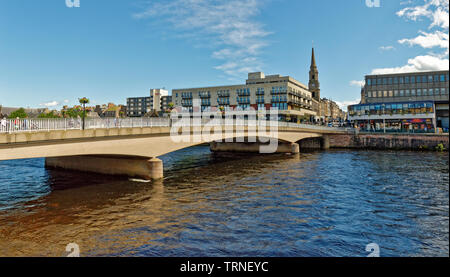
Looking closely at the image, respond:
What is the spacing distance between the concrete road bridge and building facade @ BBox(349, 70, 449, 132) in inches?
2040

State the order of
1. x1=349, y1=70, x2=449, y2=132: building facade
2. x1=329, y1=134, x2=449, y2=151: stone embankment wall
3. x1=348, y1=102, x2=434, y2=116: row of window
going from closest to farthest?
x1=329, y1=134, x2=449, y2=151: stone embankment wall, x1=348, y1=102, x2=434, y2=116: row of window, x1=349, y1=70, x2=449, y2=132: building facade

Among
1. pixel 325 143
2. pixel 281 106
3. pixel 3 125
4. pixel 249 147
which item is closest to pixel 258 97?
pixel 281 106

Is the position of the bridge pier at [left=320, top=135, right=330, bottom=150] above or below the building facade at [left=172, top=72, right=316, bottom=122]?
below

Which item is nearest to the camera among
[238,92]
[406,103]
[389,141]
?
[389,141]

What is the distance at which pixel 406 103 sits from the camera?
76062mm

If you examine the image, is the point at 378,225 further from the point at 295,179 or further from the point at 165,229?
the point at 295,179

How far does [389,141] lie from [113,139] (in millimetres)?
56145

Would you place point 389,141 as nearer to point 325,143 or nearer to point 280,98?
point 325,143

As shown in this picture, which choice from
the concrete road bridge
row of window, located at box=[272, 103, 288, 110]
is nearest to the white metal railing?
the concrete road bridge

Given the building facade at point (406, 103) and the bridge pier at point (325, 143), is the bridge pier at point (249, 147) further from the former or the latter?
the building facade at point (406, 103)

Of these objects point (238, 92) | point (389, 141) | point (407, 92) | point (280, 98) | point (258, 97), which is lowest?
point (389, 141)

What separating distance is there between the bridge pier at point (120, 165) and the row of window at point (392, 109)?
72.4m

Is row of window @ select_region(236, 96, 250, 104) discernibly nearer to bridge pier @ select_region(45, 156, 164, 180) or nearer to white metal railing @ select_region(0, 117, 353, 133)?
white metal railing @ select_region(0, 117, 353, 133)

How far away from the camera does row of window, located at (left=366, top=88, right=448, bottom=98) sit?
9716 cm
